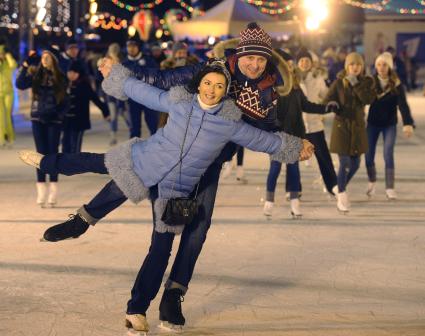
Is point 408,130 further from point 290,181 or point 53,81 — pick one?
point 53,81

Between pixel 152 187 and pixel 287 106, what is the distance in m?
4.50

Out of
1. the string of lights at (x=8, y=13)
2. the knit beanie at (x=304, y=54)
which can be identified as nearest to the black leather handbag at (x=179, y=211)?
the knit beanie at (x=304, y=54)

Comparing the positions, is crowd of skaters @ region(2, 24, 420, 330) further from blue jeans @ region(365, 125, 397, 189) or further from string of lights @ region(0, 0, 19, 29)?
string of lights @ region(0, 0, 19, 29)

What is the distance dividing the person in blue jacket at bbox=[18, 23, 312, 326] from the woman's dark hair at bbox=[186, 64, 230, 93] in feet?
0.73

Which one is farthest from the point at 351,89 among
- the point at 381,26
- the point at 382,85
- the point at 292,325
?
the point at 381,26

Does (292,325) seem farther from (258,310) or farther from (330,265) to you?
(330,265)

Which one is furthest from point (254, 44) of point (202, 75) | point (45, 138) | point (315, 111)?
point (45, 138)

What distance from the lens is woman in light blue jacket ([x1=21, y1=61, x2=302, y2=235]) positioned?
256 inches

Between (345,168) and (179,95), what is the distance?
580cm

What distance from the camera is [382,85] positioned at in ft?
42.5

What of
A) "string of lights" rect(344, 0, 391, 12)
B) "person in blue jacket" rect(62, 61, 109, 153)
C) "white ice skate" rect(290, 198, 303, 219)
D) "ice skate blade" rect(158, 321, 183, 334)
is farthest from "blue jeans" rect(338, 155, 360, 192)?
"string of lights" rect(344, 0, 391, 12)

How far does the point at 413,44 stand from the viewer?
5634 centimetres

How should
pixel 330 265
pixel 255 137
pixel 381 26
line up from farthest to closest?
pixel 381 26 → pixel 330 265 → pixel 255 137

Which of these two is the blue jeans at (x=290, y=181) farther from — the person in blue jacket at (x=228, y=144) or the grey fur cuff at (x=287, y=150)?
the grey fur cuff at (x=287, y=150)
